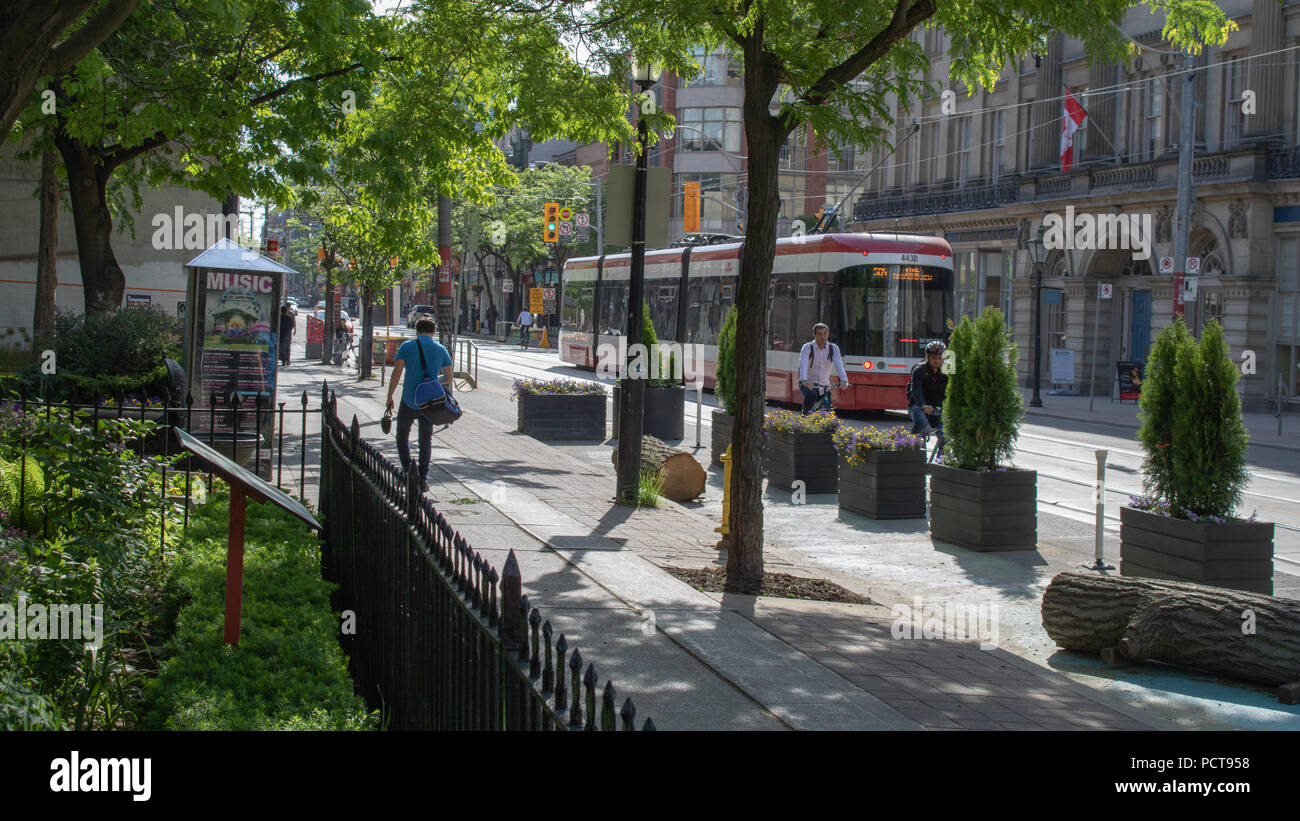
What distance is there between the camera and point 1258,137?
31.6 m

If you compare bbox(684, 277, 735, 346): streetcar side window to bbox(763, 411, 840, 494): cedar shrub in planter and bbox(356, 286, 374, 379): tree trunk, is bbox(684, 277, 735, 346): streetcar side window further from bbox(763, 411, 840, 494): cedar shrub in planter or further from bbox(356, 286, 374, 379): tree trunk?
bbox(763, 411, 840, 494): cedar shrub in planter

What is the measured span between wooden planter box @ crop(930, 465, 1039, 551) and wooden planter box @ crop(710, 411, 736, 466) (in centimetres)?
558

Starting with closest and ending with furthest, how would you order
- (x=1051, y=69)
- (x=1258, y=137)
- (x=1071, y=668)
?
(x=1071, y=668) < (x=1258, y=137) < (x=1051, y=69)

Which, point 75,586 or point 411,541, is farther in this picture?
point 75,586

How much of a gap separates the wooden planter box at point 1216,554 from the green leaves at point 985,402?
102 inches

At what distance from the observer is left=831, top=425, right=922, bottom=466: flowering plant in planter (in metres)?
13.6

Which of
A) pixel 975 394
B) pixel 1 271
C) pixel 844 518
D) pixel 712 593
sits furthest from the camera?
pixel 1 271

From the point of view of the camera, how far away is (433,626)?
4.52 m

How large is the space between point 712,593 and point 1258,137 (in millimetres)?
28073

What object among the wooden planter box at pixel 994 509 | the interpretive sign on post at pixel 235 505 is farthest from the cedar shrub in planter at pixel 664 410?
the interpretive sign on post at pixel 235 505

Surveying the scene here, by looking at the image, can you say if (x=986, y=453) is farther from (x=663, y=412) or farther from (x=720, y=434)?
(x=663, y=412)

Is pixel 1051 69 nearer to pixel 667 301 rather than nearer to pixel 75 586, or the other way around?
pixel 667 301

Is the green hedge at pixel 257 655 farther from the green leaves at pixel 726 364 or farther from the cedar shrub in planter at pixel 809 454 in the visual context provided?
the green leaves at pixel 726 364

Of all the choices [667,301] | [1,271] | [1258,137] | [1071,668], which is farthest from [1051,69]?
[1071,668]
